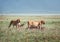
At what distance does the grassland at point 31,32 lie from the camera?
171cm

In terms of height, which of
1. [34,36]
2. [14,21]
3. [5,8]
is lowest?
[34,36]

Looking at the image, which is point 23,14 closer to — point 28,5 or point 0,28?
point 28,5

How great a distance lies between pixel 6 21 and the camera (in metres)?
1.79

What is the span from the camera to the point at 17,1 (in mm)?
1805

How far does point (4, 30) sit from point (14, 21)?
0.56 feet

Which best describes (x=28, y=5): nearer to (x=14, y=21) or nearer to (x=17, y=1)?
(x=17, y=1)

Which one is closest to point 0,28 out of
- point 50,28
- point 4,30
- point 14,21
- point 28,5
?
point 4,30

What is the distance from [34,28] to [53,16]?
0.28 metres

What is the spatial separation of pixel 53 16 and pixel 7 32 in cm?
61

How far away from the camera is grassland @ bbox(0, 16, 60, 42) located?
1.71 metres

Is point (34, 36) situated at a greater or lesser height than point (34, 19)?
lesser

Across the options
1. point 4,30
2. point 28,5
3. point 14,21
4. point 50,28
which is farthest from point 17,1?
point 50,28

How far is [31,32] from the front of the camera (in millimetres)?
1741

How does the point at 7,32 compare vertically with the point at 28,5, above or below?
below
